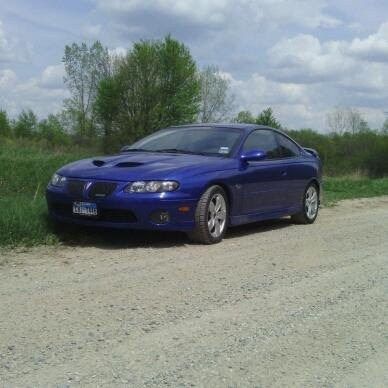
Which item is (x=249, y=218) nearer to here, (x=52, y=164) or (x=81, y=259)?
(x=81, y=259)

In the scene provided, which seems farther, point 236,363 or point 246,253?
point 246,253

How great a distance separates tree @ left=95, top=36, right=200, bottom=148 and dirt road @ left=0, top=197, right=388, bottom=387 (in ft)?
180

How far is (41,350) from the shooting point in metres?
3.75

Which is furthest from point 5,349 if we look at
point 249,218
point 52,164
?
point 52,164

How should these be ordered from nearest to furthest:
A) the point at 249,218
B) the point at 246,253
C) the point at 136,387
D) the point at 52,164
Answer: the point at 136,387 < the point at 246,253 < the point at 249,218 < the point at 52,164

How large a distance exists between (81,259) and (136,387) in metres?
3.30

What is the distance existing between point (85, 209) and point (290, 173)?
3.36 m

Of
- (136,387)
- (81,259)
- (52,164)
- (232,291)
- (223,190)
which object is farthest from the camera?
(52,164)

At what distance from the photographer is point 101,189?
23.2 ft

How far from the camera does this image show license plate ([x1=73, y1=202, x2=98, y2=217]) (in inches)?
279

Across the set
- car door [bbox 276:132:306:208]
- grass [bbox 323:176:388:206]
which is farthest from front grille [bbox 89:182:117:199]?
grass [bbox 323:176:388:206]

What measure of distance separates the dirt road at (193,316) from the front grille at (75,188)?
60cm

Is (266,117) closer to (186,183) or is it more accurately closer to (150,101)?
(150,101)

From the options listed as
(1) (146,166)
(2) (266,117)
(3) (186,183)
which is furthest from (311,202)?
(2) (266,117)
